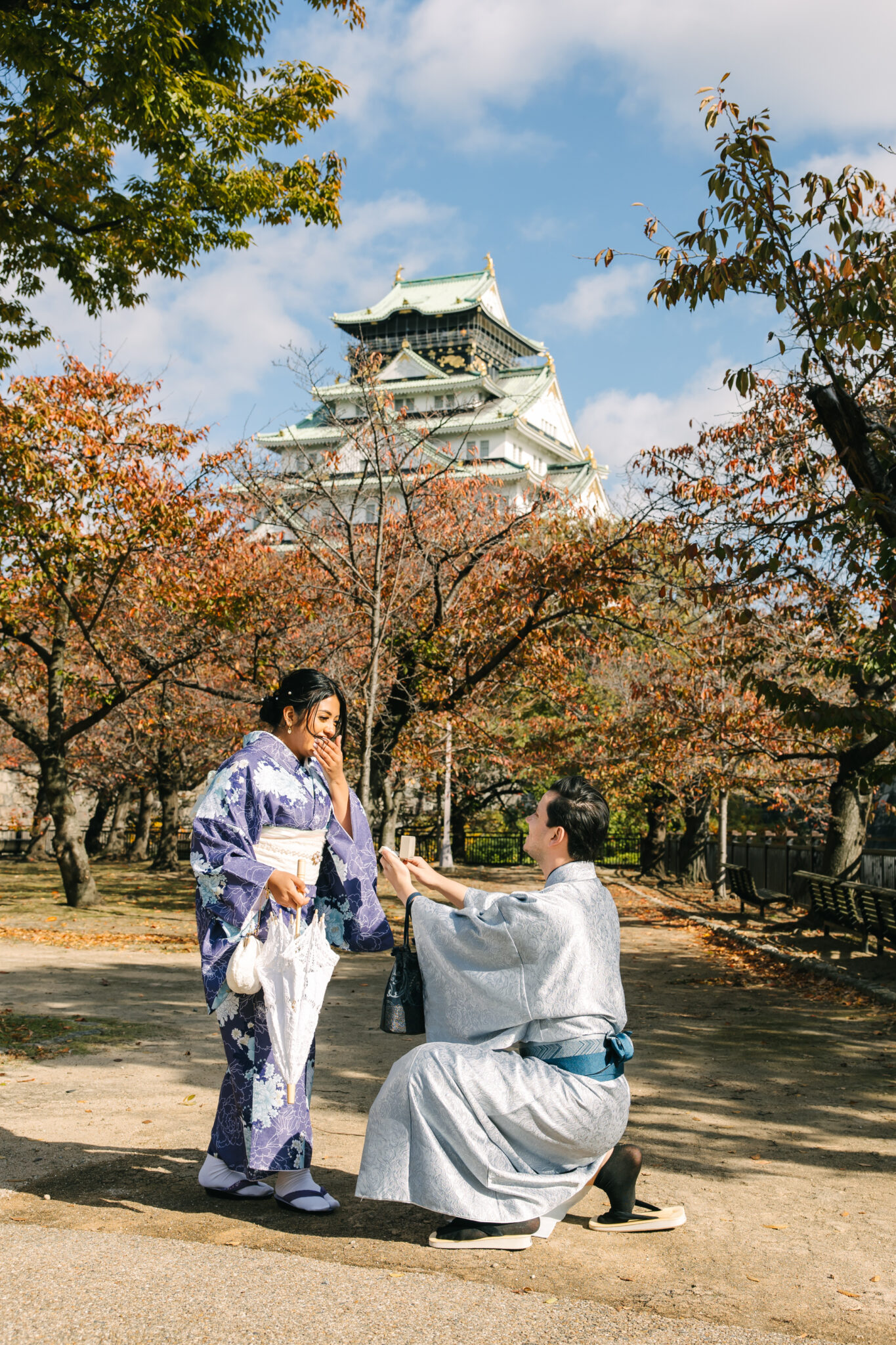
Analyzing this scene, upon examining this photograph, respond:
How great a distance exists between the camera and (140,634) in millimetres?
14727

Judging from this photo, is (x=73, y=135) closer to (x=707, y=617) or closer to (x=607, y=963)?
(x=607, y=963)

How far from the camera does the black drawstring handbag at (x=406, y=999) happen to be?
3.38 metres

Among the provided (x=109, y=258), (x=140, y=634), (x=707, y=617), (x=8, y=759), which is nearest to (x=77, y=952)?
(x=140, y=634)

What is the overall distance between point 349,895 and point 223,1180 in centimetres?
102

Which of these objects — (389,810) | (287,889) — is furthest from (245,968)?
(389,810)

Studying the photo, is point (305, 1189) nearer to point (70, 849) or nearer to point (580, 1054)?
point (580, 1054)

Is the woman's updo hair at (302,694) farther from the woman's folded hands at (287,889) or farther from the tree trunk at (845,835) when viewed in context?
the tree trunk at (845,835)

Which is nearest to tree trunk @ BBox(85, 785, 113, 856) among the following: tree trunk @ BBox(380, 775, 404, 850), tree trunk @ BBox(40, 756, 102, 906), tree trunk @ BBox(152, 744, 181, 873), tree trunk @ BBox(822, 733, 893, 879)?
tree trunk @ BBox(152, 744, 181, 873)

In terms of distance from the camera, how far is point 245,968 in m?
3.35

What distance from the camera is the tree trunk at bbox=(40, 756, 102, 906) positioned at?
543 inches

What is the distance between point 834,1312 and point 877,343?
4.77m

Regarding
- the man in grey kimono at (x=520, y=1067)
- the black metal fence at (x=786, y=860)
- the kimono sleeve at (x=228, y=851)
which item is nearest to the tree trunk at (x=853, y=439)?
the man in grey kimono at (x=520, y=1067)

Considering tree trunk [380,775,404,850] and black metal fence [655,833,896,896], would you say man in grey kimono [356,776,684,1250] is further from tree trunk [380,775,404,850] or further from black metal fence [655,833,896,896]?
tree trunk [380,775,404,850]

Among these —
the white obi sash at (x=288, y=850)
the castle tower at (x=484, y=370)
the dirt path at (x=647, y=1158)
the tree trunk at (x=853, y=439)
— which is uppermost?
the castle tower at (x=484, y=370)
